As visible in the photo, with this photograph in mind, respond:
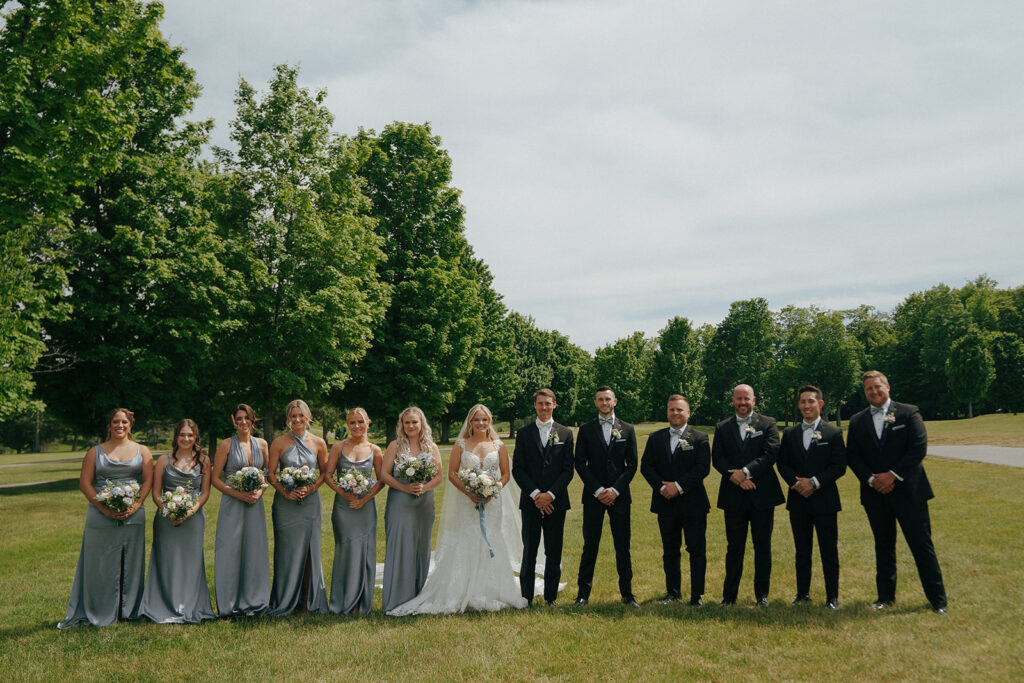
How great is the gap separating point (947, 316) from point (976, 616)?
7345 cm

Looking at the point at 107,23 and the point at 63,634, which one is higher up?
the point at 107,23

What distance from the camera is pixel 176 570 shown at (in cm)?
741

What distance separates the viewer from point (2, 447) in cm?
7462

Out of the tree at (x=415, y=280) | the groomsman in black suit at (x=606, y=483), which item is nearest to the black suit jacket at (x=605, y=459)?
the groomsman in black suit at (x=606, y=483)

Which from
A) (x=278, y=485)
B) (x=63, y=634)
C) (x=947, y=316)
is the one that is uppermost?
(x=947, y=316)

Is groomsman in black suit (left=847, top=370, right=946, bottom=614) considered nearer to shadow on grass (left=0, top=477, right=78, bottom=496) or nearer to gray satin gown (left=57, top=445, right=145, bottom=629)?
gray satin gown (left=57, top=445, right=145, bottom=629)

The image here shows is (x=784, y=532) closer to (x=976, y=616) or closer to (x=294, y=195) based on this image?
(x=976, y=616)

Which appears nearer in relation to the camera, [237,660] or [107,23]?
[237,660]

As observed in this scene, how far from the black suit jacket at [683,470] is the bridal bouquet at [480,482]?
179 cm

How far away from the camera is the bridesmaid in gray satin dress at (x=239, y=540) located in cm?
746

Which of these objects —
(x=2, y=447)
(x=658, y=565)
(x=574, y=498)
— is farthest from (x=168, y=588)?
(x=2, y=447)

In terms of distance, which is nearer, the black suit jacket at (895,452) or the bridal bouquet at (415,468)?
the black suit jacket at (895,452)

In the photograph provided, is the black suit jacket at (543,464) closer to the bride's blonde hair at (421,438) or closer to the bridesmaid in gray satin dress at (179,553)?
the bride's blonde hair at (421,438)

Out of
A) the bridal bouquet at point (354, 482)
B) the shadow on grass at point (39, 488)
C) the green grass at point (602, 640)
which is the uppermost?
the bridal bouquet at point (354, 482)
